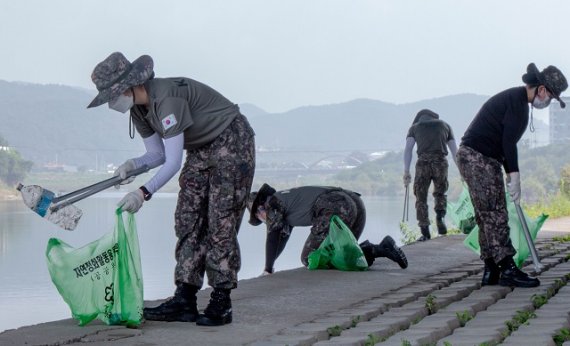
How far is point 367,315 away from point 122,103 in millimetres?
1804

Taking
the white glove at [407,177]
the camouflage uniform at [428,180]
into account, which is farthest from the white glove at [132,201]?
the white glove at [407,177]

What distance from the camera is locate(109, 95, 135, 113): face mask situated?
6008 millimetres

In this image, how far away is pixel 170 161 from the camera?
19.6ft

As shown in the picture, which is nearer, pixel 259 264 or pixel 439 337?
pixel 439 337

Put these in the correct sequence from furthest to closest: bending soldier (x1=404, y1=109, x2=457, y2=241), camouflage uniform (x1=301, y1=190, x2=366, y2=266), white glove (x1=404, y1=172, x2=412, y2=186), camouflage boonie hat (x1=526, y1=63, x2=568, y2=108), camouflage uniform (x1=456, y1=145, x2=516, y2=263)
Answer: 1. white glove (x1=404, y1=172, x2=412, y2=186)
2. bending soldier (x1=404, y1=109, x2=457, y2=241)
3. camouflage uniform (x1=301, y1=190, x2=366, y2=266)
4. camouflage uniform (x1=456, y1=145, x2=516, y2=263)
5. camouflage boonie hat (x1=526, y1=63, x2=568, y2=108)

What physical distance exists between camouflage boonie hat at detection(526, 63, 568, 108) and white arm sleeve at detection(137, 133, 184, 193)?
286 centimetres

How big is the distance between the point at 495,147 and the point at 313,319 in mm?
2114

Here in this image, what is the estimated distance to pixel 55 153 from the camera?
179 feet

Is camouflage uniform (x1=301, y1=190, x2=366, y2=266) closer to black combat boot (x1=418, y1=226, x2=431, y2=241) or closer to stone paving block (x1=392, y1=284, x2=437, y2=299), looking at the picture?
stone paving block (x1=392, y1=284, x2=437, y2=299)

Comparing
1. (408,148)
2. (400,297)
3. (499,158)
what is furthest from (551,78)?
(408,148)

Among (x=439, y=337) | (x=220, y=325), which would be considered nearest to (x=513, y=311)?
(x=439, y=337)

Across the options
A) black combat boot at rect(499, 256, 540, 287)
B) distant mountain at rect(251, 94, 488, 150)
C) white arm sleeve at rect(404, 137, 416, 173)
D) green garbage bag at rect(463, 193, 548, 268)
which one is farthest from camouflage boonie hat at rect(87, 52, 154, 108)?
distant mountain at rect(251, 94, 488, 150)

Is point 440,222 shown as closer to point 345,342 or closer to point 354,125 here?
point 345,342

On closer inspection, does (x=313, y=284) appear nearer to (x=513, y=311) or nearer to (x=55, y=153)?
(x=513, y=311)
